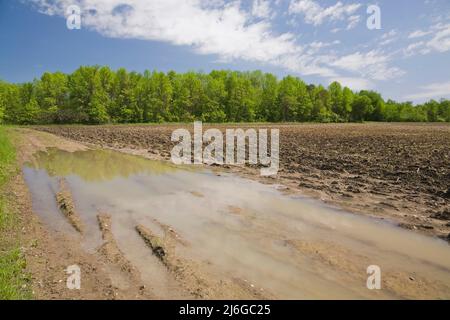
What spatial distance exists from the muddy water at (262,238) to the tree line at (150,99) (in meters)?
56.2

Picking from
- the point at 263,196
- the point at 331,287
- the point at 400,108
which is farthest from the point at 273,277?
the point at 400,108

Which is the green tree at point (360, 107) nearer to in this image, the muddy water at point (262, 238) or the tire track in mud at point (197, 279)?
the muddy water at point (262, 238)

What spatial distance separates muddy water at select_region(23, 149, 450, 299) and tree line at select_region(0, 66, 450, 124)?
56.2 metres

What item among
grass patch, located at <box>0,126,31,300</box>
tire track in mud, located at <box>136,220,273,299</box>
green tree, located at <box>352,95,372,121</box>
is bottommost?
tire track in mud, located at <box>136,220,273,299</box>

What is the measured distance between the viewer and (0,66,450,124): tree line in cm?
6269

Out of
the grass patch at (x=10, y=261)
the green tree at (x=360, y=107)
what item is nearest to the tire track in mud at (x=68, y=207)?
the grass patch at (x=10, y=261)

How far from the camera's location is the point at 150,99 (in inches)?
2574

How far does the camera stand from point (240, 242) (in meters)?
6.42

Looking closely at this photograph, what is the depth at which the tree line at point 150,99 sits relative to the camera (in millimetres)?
62688

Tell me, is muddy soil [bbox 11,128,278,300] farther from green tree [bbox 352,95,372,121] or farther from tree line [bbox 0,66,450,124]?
green tree [bbox 352,95,372,121]

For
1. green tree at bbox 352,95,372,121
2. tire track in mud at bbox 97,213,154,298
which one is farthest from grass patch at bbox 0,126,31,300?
green tree at bbox 352,95,372,121

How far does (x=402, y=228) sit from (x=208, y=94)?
6498cm

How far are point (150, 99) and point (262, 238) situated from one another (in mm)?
62292

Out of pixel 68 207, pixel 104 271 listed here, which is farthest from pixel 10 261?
pixel 68 207
